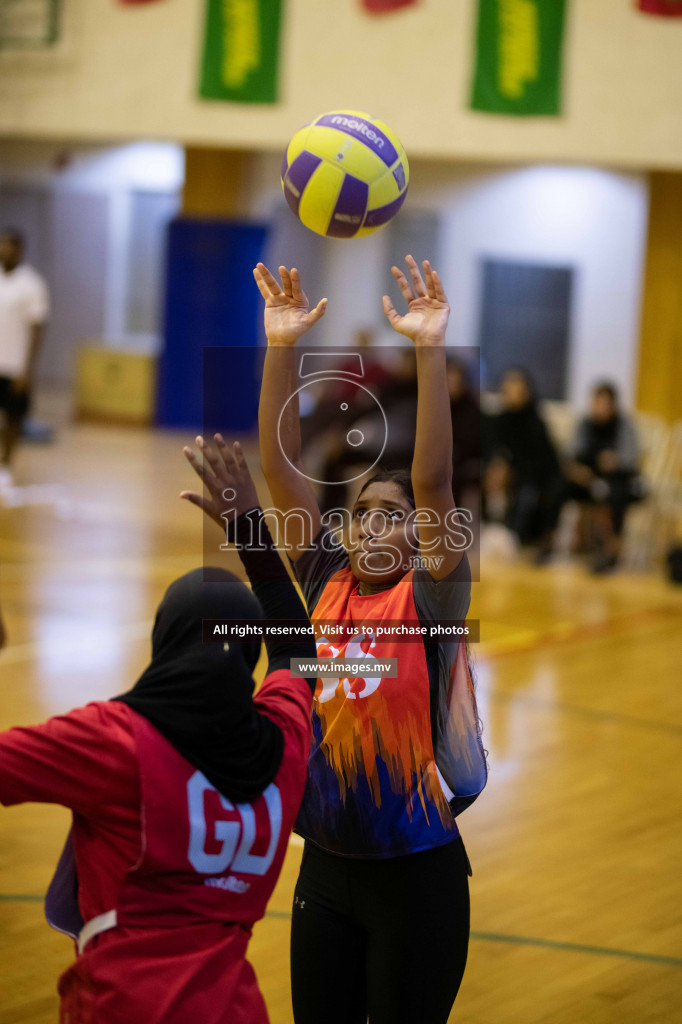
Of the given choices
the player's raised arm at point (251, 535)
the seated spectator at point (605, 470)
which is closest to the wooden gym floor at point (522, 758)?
the seated spectator at point (605, 470)

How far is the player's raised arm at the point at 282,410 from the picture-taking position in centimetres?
211

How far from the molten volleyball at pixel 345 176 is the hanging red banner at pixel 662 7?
21.7 ft

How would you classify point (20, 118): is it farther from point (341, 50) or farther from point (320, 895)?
point (320, 895)

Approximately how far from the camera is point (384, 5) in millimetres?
8688

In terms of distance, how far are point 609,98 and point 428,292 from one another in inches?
283

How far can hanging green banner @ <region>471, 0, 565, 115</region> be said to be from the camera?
850cm

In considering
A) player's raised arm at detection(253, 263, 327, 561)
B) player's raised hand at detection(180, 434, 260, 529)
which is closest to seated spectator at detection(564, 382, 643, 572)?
player's raised arm at detection(253, 263, 327, 561)

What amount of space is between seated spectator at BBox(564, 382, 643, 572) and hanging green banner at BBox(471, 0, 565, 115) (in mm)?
2205

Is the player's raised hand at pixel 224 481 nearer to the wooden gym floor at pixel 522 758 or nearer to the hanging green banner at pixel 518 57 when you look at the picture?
the wooden gym floor at pixel 522 758

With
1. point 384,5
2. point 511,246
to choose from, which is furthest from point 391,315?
point 511,246

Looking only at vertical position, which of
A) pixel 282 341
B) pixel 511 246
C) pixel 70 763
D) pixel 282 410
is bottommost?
pixel 70 763

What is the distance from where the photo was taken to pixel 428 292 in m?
2.00

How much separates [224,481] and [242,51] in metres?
7.78

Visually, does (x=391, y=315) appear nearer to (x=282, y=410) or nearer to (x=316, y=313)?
(x=316, y=313)
